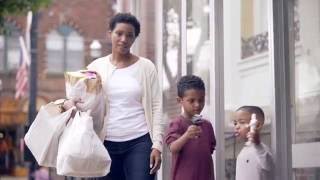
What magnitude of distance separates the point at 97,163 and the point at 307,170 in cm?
178

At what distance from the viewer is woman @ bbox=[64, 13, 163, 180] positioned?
4.19 metres

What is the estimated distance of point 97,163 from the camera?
157 inches

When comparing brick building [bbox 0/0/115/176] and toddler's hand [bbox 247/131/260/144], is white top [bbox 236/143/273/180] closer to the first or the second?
toddler's hand [bbox 247/131/260/144]

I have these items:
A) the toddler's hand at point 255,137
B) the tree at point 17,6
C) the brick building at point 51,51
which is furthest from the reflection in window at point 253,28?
the brick building at point 51,51

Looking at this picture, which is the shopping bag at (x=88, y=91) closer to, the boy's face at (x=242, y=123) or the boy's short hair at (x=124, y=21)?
the boy's short hair at (x=124, y=21)

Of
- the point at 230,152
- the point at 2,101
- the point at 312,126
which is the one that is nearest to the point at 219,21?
the point at 230,152

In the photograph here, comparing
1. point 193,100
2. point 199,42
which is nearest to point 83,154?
point 193,100

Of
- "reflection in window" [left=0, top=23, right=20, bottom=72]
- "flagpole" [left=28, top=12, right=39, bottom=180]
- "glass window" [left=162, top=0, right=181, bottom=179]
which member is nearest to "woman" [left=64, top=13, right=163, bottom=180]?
"glass window" [left=162, top=0, right=181, bottom=179]

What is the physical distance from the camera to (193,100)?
4.43m

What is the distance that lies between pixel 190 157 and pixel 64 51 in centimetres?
2500

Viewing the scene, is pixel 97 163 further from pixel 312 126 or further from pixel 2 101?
pixel 2 101

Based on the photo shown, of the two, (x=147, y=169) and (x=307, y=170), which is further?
(x=307, y=170)

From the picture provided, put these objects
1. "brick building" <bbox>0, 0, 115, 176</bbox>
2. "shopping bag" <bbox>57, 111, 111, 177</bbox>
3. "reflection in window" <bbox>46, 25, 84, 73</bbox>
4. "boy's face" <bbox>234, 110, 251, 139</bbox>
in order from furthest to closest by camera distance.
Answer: "reflection in window" <bbox>46, 25, 84, 73</bbox> → "brick building" <bbox>0, 0, 115, 176</bbox> → "boy's face" <bbox>234, 110, 251, 139</bbox> → "shopping bag" <bbox>57, 111, 111, 177</bbox>

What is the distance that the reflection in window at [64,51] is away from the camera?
29.1 metres
